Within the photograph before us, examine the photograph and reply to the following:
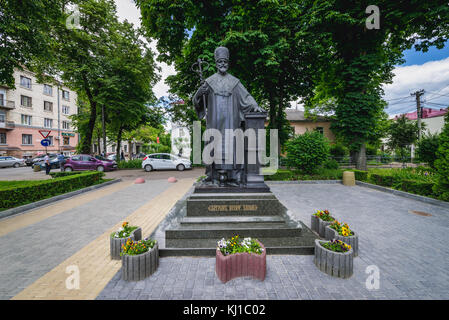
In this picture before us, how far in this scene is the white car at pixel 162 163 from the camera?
62.8 feet

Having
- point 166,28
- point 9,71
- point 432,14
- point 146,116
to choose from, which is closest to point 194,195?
point 166,28

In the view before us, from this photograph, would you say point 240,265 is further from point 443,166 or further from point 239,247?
point 443,166

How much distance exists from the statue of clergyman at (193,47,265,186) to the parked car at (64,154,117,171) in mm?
17275

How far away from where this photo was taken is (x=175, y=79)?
48.2 ft

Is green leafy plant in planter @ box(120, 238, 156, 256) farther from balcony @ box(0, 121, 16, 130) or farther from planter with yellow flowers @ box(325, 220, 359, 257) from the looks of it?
balcony @ box(0, 121, 16, 130)

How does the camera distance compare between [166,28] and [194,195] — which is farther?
[166,28]

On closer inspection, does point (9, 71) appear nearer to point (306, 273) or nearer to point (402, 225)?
point (306, 273)

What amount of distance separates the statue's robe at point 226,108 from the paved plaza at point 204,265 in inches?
83.6

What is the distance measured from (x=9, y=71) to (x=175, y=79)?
8788mm

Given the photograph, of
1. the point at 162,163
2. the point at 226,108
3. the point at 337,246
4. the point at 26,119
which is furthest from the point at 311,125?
the point at 26,119

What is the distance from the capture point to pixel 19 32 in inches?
316

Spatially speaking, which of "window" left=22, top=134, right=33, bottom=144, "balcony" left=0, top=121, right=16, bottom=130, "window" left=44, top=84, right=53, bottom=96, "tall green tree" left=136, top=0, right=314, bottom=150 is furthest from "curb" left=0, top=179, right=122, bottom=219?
"window" left=44, top=84, right=53, bottom=96

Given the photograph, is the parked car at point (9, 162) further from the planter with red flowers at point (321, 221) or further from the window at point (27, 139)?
the planter with red flowers at point (321, 221)

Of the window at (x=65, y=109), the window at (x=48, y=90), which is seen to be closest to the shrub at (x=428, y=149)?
the window at (x=48, y=90)
